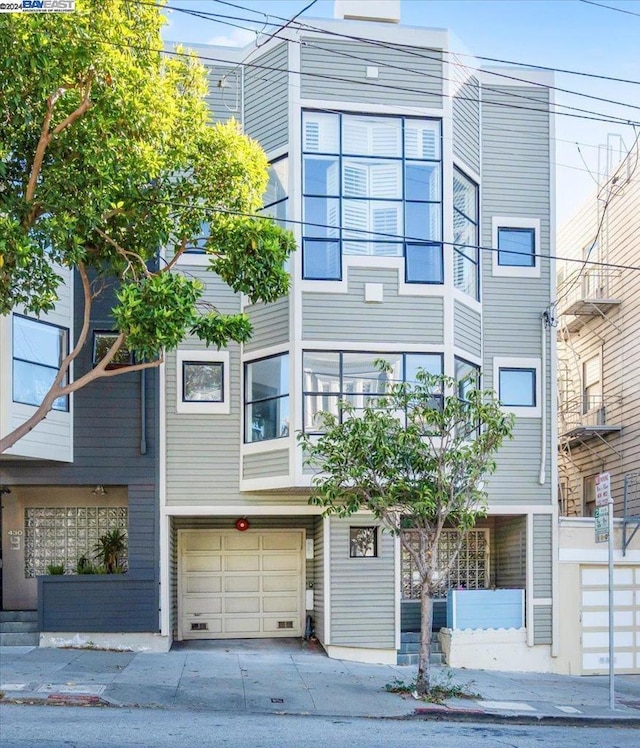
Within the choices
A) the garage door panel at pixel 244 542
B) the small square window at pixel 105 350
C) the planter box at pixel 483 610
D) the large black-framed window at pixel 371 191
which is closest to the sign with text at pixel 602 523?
the planter box at pixel 483 610

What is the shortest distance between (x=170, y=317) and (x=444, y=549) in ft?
30.7

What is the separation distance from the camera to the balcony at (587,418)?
22.6m

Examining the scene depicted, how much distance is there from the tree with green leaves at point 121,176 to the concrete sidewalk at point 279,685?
3.77m

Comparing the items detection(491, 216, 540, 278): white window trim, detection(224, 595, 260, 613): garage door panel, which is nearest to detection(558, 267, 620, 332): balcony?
detection(491, 216, 540, 278): white window trim

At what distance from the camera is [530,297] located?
19734mm

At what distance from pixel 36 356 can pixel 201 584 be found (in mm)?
5585

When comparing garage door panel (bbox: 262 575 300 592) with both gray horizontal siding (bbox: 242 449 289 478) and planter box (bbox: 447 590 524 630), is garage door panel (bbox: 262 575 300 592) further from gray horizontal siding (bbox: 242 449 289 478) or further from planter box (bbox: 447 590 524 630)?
planter box (bbox: 447 590 524 630)

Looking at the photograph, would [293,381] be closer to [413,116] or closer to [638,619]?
[413,116]

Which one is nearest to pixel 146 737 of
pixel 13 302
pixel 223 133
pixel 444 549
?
pixel 13 302

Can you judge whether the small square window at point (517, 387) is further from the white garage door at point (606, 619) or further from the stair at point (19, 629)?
the stair at point (19, 629)

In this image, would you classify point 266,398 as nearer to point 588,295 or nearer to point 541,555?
point 541,555

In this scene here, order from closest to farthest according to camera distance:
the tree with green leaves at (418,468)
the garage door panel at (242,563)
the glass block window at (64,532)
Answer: the tree with green leaves at (418,468)
the glass block window at (64,532)
the garage door panel at (242,563)

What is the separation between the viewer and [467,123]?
19281mm

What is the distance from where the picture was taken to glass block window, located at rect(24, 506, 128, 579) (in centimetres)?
1980
